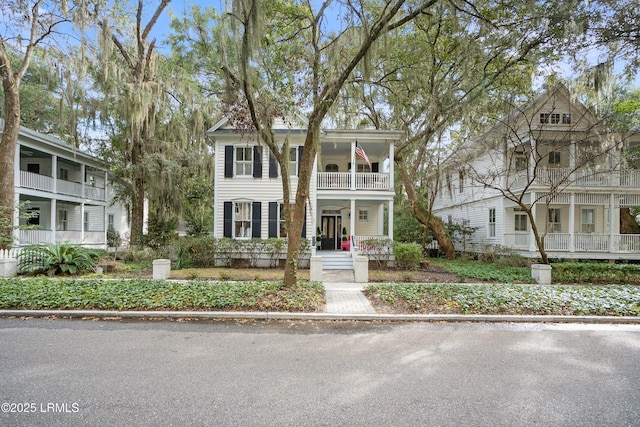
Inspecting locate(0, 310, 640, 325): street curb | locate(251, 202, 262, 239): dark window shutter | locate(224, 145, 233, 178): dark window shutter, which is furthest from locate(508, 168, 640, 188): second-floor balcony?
locate(224, 145, 233, 178): dark window shutter

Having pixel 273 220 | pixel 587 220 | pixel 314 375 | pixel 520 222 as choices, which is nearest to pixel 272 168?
pixel 273 220

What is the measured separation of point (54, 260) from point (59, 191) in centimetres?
890

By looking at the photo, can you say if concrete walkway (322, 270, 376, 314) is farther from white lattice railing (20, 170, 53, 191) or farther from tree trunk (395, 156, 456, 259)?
white lattice railing (20, 170, 53, 191)

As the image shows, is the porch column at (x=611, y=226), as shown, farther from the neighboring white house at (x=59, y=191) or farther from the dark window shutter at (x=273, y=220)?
the neighboring white house at (x=59, y=191)

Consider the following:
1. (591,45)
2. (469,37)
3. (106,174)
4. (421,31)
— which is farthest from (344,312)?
(106,174)

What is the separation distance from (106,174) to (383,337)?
2177cm

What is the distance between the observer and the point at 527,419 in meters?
2.93

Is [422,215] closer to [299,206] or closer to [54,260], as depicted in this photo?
[299,206]

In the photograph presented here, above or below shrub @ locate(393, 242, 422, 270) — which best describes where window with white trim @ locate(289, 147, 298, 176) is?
above

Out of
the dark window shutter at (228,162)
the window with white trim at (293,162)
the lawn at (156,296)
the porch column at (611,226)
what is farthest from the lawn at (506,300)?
the dark window shutter at (228,162)

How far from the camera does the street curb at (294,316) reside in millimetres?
6410

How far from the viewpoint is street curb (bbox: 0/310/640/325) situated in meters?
6.41

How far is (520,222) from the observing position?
1717cm

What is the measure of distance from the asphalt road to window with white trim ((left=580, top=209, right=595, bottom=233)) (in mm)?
13600
